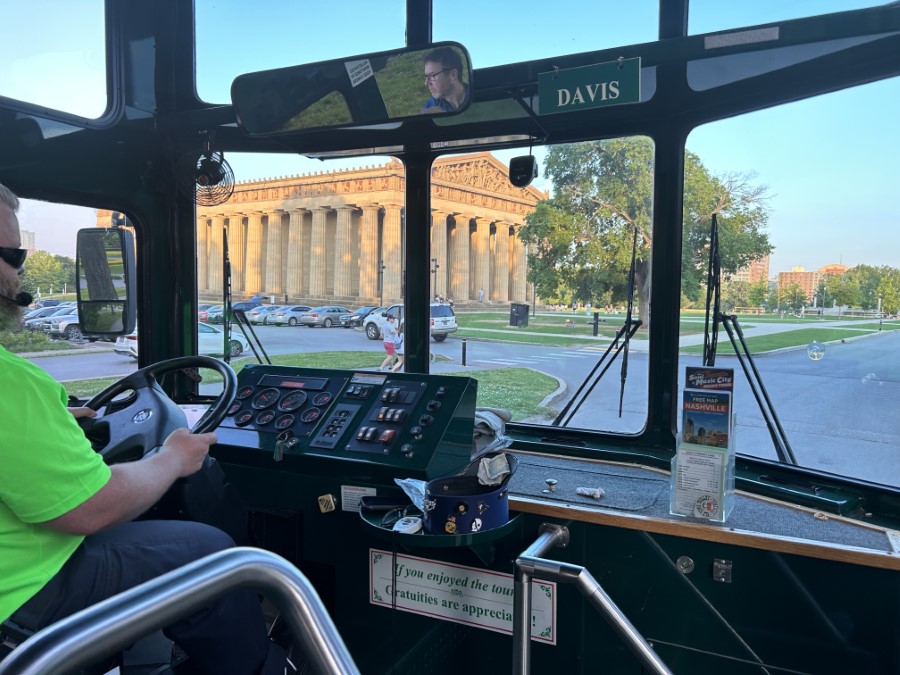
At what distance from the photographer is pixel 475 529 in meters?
1.80

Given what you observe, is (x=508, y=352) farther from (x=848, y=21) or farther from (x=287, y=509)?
(x=848, y=21)

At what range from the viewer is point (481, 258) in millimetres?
2809

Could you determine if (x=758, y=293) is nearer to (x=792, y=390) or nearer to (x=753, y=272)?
(x=753, y=272)

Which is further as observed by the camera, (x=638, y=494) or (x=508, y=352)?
(x=508, y=352)

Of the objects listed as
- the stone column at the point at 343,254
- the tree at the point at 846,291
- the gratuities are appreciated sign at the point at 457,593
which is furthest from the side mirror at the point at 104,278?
the tree at the point at 846,291

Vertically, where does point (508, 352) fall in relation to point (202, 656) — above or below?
above

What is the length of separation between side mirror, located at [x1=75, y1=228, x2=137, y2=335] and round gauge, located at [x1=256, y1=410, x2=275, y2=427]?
0.68 meters

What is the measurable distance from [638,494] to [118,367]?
7.34 ft

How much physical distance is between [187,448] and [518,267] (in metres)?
1.51

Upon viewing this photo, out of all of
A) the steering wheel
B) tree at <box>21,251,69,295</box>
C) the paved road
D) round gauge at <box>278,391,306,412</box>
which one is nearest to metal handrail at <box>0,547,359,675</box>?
the steering wheel

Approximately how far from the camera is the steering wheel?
1.78 meters

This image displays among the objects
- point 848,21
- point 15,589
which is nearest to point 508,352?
point 848,21

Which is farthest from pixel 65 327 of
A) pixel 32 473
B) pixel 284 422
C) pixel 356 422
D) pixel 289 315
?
pixel 32 473

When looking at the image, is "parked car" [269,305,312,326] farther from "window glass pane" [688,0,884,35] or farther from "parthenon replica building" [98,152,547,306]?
"window glass pane" [688,0,884,35]
